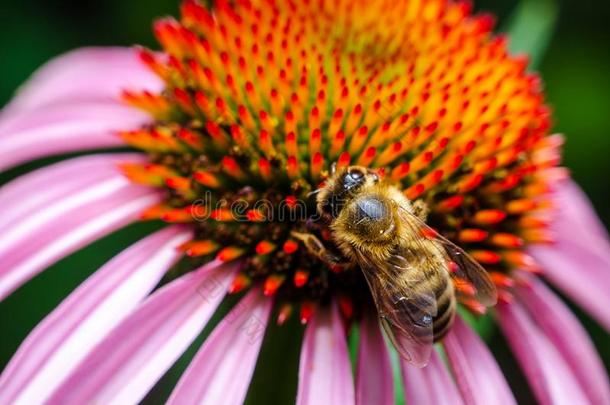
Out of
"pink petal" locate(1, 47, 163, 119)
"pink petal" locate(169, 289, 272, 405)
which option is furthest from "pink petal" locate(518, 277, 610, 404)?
"pink petal" locate(1, 47, 163, 119)

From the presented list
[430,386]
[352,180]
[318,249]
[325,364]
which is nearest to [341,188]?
[352,180]

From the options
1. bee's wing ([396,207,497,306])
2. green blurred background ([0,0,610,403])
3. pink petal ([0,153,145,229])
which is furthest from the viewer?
green blurred background ([0,0,610,403])

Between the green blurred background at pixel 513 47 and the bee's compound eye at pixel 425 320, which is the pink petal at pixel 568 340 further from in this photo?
the green blurred background at pixel 513 47

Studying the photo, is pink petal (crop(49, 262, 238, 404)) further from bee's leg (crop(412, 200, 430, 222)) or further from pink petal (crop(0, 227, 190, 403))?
bee's leg (crop(412, 200, 430, 222))

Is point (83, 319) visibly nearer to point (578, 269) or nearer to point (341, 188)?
point (341, 188)

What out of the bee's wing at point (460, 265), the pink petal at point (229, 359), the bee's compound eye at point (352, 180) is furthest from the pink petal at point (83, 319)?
the bee's wing at point (460, 265)

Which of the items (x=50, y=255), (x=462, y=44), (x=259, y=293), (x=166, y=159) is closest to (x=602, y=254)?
(x=462, y=44)
